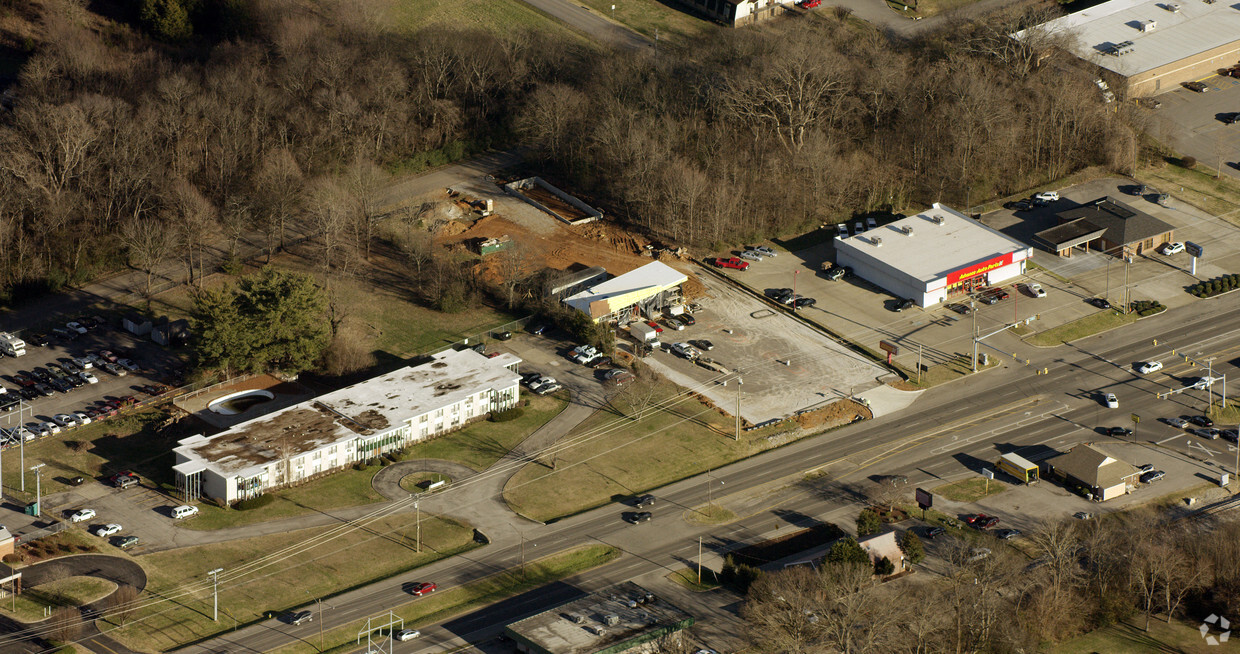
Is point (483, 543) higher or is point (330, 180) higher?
point (330, 180)

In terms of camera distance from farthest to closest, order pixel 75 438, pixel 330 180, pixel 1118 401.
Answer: pixel 330 180 → pixel 1118 401 → pixel 75 438

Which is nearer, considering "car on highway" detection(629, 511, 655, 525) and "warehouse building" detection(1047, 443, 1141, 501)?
"car on highway" detection(629, 511, 655, 525)

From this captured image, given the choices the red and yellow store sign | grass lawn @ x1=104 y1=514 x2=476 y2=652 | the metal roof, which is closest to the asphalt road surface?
grass lawn @ x1=104 y1=514 x2=476 y2=652

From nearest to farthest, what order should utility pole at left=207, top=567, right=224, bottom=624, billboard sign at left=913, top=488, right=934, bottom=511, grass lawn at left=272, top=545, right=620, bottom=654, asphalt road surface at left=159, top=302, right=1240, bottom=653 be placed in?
grass lawn at left=272, top=545, right=620, bottom=654, utility pole at left=207, top=567, right=224, bottom=624, asphalt road surface at left=159, top=302, right=1240, bottom=653, billboard sign at left=913, top=488, right=934, bottom=511

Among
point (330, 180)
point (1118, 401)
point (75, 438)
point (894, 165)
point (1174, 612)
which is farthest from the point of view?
point (894, 165)

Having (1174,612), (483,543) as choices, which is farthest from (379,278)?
(1174,612)

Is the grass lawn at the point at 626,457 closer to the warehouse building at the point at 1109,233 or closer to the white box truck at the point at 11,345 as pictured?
the warehouse building at the point at 1109,233

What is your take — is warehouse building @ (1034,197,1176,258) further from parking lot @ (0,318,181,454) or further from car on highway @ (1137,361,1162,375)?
parking lot @ (0,318,181,454)

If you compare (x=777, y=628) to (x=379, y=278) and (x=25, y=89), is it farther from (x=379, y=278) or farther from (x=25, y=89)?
(x=25, y=89)
